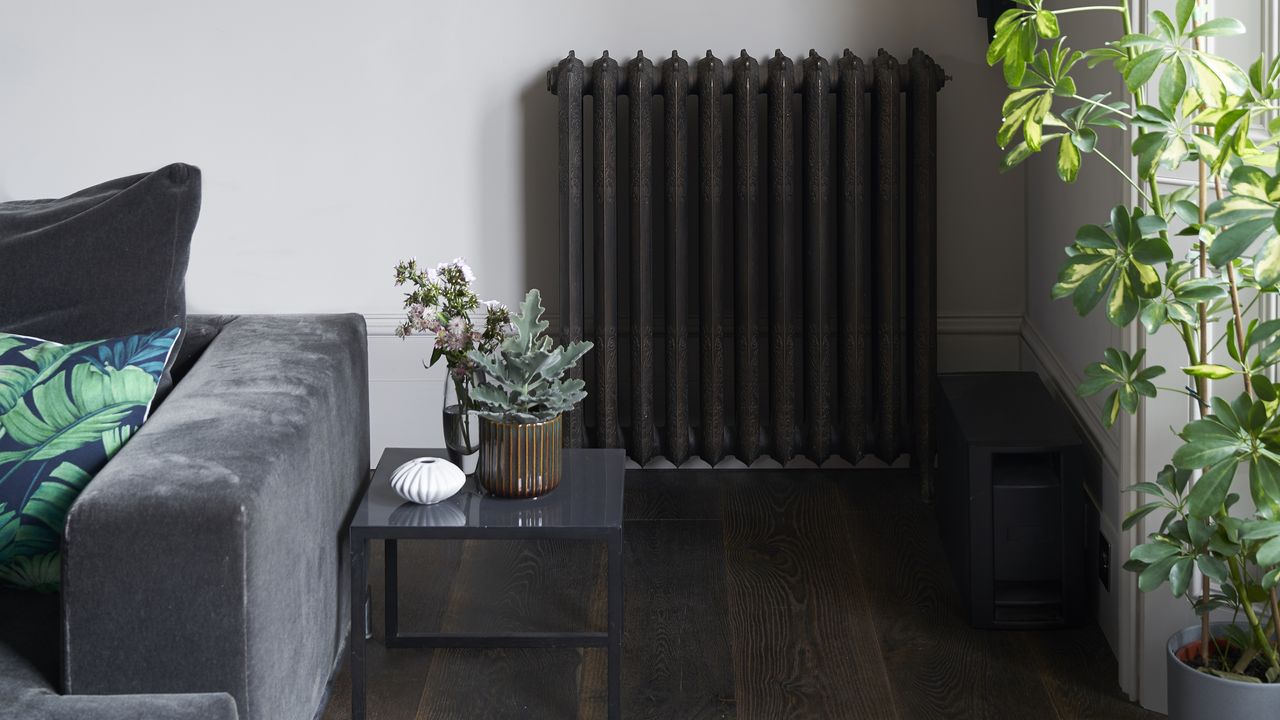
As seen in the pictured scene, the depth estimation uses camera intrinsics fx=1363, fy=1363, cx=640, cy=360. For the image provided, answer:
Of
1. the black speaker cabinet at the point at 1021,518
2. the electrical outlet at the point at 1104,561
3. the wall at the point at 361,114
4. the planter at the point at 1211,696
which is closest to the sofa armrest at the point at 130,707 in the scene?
the planter at the point at 1211,696

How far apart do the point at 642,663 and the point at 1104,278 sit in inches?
44.1

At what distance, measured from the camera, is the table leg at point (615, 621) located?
2.03 metres

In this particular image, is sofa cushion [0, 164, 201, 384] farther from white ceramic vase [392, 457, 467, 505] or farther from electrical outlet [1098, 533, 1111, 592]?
electrical outlet [1098, 533, 1111, 592]

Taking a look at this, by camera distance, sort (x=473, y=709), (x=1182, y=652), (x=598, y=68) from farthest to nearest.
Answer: (x=598, y=68), (x=473, y=709), (x=1182, y=652)

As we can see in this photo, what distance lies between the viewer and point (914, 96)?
315 cm

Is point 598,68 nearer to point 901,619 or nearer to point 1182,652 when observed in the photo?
point 901,619

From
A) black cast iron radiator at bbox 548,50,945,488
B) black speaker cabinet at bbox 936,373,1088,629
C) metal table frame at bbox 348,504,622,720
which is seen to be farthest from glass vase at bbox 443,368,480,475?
black cast iron radiator at bbox 548,50,945,488

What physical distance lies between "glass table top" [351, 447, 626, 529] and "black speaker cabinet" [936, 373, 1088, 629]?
0.74 m

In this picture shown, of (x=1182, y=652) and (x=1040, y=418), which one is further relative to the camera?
(x=1040, y=418)

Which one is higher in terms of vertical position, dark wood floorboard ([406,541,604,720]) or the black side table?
the black side table

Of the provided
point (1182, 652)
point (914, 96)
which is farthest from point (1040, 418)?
point (914, 96)

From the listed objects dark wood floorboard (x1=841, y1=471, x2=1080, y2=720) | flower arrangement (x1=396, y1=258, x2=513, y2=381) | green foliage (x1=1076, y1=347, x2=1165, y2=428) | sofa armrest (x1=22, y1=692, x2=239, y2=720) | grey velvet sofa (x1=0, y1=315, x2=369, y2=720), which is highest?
flower arrangement (x1=396, y1=258, x2=513, y2=381)

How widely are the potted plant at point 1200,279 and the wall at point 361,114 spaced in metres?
1.37

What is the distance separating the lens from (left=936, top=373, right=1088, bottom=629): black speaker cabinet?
2.51 m
